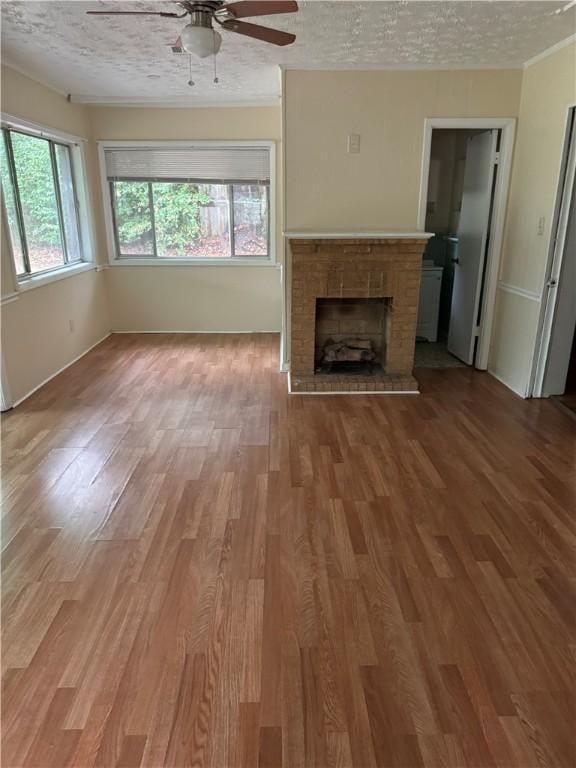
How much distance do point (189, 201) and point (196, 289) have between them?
3.34 feet

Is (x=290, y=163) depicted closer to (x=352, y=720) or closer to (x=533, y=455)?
(x=533, y=455)

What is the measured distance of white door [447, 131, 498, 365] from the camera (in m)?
4.55

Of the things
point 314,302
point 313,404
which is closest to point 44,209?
point 314,302

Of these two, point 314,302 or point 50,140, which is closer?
point 314,302

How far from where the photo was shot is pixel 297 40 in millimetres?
3443

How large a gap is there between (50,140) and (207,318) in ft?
8.10

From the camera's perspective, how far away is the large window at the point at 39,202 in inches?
164

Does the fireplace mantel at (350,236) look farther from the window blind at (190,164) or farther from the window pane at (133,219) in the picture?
the window pane at (133,219)

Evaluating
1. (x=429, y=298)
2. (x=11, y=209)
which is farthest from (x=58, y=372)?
(x=429, y=298)

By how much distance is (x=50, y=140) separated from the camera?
16.2 feet

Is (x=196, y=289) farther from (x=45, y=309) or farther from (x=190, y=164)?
(x=45, y=309)

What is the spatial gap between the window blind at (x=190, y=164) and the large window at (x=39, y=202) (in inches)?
23.1

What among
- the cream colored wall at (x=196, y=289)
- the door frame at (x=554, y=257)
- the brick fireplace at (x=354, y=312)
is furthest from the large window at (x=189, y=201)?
the door frame at (x=554, y=257)

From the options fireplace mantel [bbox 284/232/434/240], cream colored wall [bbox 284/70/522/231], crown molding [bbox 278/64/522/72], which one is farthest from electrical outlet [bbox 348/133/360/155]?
fireplace mantel [bbox 284/232/434/240]
